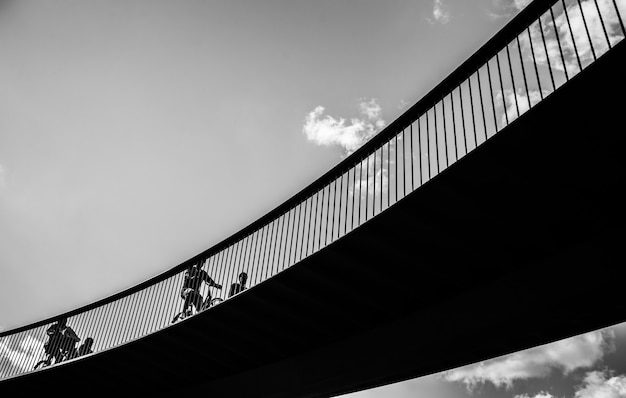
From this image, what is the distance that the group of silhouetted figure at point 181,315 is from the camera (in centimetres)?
879

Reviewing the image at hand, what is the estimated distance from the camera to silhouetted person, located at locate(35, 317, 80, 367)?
10938 mm

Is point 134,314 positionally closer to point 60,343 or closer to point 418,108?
point 60,343

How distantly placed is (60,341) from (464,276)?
9318mm

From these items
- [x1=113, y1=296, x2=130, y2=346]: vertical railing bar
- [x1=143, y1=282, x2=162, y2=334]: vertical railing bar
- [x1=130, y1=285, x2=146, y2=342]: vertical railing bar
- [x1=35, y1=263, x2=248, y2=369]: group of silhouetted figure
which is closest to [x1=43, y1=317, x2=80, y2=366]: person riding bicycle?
[x1=35, y1=263, x2=248, y2=369]: group of silhouetted figure

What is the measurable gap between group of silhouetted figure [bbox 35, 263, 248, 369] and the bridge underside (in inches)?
34.7

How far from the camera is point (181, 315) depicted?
29.9 feet

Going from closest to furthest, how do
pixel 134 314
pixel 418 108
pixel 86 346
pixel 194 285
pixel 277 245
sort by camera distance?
pixel 418 108, pixel 277 245, pixel 194 285, pixel 134 314, pixel 86 346

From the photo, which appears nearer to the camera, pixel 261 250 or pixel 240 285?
pixel 261 250

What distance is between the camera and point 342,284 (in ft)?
21.0

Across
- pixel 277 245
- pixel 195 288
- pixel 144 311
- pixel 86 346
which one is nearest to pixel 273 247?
pixel 277 245

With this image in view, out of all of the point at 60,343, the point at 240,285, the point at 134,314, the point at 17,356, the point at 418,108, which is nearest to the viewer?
the point at 418,108

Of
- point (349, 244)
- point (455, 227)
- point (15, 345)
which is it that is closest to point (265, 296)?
point (349, 244)

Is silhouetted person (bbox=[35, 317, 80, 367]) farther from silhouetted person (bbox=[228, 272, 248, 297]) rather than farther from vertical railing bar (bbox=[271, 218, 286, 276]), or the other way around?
vertical railing bar (bbox=[271, 218, 286, 276])

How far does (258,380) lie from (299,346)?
3.91ft
